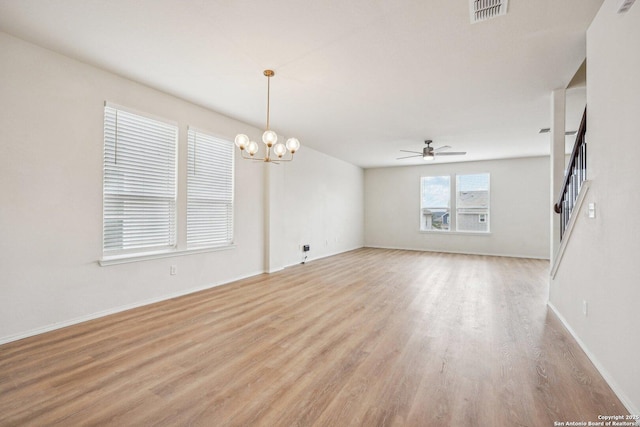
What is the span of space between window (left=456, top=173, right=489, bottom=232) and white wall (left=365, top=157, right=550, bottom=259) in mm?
181

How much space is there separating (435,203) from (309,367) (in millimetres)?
8092

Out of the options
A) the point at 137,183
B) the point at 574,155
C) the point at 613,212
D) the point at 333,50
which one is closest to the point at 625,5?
the point at 613,212

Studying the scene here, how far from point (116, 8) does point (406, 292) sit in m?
4.64

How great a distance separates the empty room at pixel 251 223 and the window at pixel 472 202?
12.0ft

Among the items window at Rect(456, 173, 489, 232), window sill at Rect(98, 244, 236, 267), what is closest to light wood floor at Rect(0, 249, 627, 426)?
window sill at Rect(98, 244, 236, 267)

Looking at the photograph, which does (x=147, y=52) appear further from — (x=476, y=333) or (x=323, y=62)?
(x=476, y=333)

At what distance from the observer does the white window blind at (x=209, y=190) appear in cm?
447

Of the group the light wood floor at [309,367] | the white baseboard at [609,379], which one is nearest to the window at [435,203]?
the light wood floor at [309,367]

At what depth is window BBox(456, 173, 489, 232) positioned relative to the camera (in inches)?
340

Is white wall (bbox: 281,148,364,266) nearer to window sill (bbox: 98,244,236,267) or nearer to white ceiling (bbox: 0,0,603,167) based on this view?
window sill (bbox: 98,244,236,267)

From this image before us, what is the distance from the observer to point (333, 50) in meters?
2.94

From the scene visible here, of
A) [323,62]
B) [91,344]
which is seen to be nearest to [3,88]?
[91,344]

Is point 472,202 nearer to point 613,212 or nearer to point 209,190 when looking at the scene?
point 613,212

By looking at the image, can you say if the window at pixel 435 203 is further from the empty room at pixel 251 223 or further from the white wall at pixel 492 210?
the empty room at pixel 251 223
